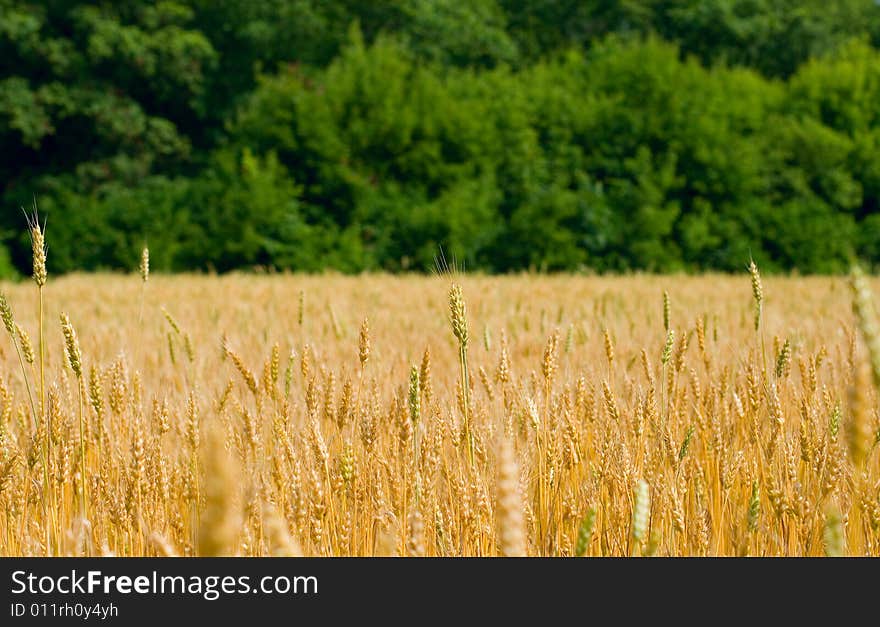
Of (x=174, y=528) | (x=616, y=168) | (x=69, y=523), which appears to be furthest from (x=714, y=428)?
(x=616, y=168)

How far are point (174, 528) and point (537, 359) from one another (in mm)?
2115

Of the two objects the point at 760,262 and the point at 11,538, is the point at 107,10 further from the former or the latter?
the point at 11,538

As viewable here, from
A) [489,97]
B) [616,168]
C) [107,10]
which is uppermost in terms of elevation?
[107,10]

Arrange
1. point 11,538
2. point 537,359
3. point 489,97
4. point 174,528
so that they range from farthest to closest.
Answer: point 489,97 → point 537,359 → point 174,528 → point 11,538

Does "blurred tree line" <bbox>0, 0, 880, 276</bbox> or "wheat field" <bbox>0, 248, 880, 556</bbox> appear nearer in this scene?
"wheat field" <bbox>0, 248, 880, 556</bbox>

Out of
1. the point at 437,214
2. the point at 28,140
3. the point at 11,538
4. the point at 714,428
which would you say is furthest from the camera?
the point at 28,140

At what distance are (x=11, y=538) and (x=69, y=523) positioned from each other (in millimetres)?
222

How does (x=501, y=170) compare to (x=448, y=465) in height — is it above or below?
above

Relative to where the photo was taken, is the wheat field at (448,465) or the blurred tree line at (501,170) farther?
the blurred tree line at (501,170)

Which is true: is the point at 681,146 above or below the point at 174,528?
above

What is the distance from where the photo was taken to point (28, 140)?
62.4ft

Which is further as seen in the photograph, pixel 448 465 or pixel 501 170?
pixel 501 170
